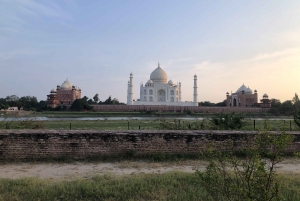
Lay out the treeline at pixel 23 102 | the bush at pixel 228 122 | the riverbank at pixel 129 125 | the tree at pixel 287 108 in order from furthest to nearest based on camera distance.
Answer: the treeline at pixel 23 102 < the tree at pixel 287 108 < the bush at pixel 228 122 < the riverbank at pixel 129 125

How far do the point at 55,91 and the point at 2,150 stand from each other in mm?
45817

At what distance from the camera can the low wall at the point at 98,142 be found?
5266mm

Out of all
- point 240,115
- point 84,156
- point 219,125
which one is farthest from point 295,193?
point 240,115

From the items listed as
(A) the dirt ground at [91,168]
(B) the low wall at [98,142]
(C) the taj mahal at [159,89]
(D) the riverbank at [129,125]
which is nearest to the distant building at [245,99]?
(C) the taj mahal at [159,89]

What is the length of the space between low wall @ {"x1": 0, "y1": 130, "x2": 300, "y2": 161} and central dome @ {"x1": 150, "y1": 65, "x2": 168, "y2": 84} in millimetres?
51165

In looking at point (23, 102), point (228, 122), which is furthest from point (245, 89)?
point (23, 102)

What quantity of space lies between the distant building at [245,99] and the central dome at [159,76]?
14946 mm

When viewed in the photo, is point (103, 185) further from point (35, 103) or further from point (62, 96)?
point (35, 103)

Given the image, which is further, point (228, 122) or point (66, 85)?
point (66, 85)

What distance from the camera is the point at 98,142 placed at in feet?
18.0

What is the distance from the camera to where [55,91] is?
48.2m

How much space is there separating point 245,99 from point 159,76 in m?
19.5

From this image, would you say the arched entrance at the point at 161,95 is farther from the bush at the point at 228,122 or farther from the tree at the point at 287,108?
the bush at the point at 228,122

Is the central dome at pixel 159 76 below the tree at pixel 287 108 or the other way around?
the other way around
